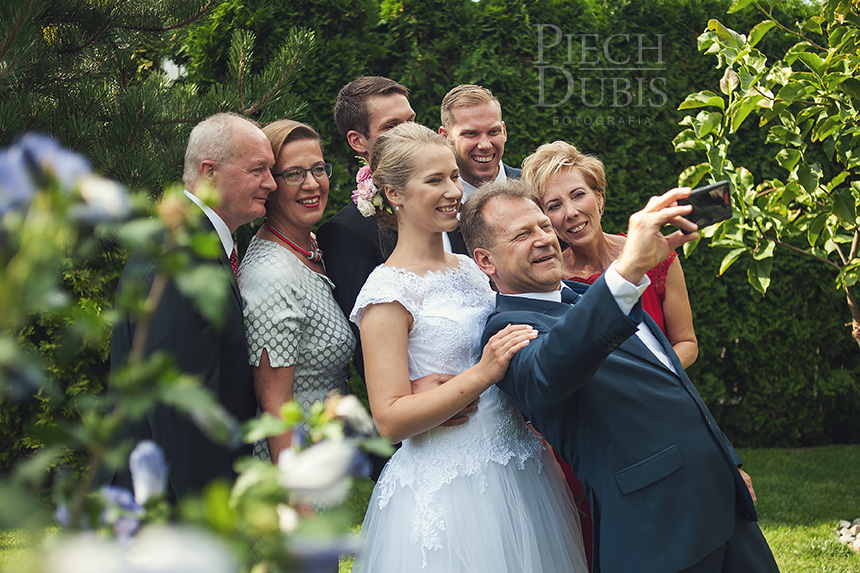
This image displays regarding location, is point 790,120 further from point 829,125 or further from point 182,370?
point 182,370

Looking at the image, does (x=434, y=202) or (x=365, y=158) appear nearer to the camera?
(x=434, y=202)

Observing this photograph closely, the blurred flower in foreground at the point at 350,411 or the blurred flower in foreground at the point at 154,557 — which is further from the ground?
the blurred flower in foreground at the point at 350,411

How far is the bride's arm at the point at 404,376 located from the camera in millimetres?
2037

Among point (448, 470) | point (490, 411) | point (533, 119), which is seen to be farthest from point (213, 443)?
point (533, 119)

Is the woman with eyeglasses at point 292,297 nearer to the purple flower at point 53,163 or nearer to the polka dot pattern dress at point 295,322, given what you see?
the polka dot pattern dress at point 295,322

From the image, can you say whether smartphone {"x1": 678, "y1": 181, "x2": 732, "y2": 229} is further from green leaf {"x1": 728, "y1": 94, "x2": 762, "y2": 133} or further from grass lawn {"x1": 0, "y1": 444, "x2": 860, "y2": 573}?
grass lawn {"x1": 0, "y1": 444, "x2": 860, "y2": 573}

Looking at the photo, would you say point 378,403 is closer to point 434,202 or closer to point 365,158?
point 434,202

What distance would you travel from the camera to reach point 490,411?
238 cm

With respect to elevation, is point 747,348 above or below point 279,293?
below

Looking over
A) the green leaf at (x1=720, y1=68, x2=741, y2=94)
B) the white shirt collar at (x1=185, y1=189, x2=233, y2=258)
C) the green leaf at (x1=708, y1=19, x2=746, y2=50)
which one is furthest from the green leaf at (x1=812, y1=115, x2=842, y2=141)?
the white shirt collar at (x1=185, y1=189, x2=233, y2=258)

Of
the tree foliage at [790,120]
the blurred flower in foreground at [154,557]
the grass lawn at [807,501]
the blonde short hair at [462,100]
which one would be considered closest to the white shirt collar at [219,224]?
the blonde short hair at [462,100]

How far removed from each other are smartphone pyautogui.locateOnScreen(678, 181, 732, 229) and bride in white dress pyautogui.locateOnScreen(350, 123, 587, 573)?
1.67ft

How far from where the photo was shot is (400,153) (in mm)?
2410

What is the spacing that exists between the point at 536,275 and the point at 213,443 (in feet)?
3.32
